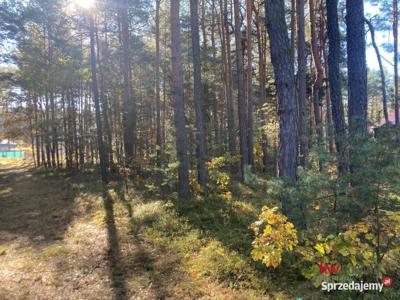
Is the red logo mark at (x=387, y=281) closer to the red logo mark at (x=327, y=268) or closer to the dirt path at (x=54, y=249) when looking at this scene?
the red logo mark at (x=327, y=268)

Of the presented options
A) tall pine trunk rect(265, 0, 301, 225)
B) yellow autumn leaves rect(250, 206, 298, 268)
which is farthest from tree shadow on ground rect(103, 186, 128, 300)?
tall pine trunk rect(265, 0, 301, 225)

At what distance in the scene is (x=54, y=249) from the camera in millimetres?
5660

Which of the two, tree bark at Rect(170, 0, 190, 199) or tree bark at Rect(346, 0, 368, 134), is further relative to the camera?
tree bark at Rect(170, 0, 190, 199)

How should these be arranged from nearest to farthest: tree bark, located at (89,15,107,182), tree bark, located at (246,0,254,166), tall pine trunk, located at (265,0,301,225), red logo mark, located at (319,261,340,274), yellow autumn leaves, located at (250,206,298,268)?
red logo mark, located at (319,261,340,274)
yellow autumn leaves, located at (250,206,298,268)
tall pine trunk, located at (265,0,301,225)
tree bark, located at (246,0,254,166)
tree bark, located at (89,15,107,182)

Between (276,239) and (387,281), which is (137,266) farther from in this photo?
(387,281)

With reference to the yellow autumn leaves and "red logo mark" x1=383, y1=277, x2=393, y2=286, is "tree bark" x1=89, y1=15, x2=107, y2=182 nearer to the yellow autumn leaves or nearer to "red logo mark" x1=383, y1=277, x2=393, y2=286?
the yellow autumn leaves

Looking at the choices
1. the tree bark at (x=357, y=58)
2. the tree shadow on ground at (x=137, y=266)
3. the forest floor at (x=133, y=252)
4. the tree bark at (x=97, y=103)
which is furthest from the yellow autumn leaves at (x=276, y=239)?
the tree bark at (x=97, y=103)

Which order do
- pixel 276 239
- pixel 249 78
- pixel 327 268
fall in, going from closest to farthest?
1. pixel 327 268
2. pixel 276 239
3. pixel 249 78

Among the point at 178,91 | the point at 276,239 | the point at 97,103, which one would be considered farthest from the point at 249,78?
Result: the point at 276,239

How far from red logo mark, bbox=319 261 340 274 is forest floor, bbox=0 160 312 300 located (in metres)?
0.58

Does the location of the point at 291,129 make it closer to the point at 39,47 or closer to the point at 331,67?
the point at 331,67

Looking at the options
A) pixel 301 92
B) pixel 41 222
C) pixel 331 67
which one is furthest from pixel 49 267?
pixel 301 92

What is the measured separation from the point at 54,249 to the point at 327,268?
17.0 feet

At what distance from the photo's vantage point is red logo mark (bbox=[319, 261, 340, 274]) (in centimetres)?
314
